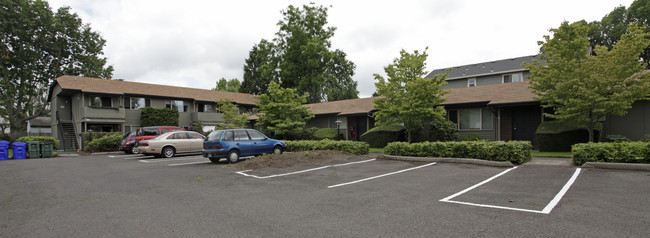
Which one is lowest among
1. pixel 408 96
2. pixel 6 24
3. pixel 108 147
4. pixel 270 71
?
pixel 108 147

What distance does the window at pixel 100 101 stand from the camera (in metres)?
28.9

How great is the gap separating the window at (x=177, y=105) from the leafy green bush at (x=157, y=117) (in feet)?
6.59

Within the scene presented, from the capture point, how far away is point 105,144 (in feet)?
77.6

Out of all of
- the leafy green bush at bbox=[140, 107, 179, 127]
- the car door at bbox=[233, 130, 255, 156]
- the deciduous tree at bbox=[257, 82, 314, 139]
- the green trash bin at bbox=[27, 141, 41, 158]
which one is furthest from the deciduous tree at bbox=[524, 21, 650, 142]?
the leafy green bush at bbox=[140, 107, 179, 127]

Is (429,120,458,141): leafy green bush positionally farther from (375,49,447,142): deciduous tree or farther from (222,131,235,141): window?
(222,131,235,141): window

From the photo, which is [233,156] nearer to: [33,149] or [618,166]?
[618,166]

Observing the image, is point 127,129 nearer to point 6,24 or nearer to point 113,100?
point 113,100

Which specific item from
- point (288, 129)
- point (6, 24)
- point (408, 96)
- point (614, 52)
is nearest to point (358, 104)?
point (288, 129)

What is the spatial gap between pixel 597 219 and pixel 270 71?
4140 centimetres

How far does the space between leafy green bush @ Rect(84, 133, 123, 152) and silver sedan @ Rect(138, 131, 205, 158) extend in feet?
27.5

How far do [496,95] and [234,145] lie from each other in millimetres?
14581

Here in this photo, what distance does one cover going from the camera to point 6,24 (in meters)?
31.6

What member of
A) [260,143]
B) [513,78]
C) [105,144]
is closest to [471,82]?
[513,78]

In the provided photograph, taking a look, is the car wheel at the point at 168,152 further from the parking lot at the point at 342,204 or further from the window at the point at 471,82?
Answer: the window at the point at 471,82
